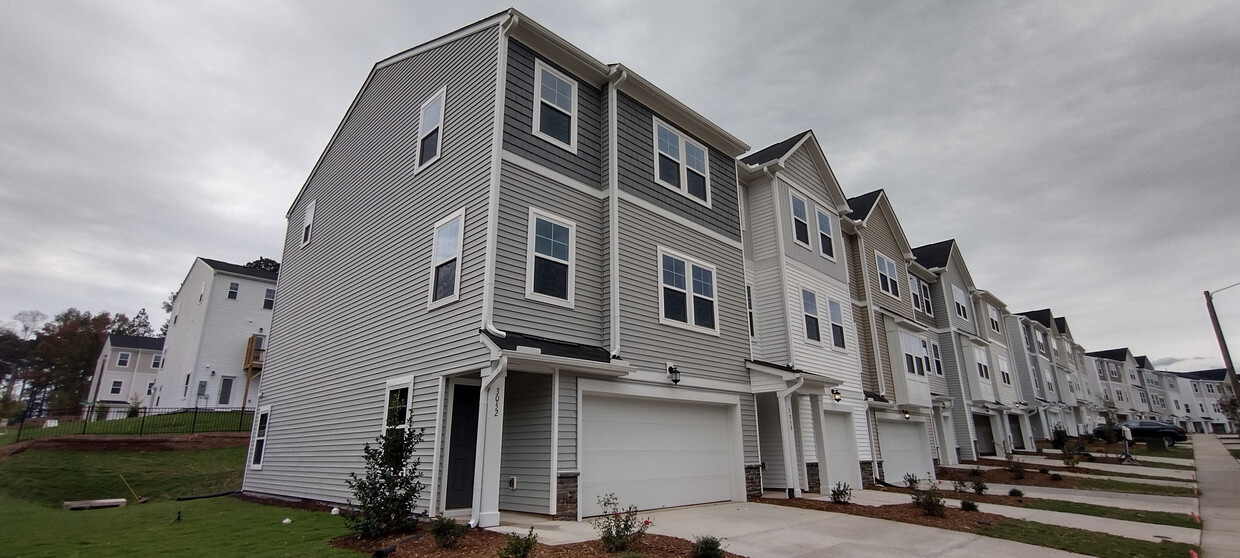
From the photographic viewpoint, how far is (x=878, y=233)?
23391 mm

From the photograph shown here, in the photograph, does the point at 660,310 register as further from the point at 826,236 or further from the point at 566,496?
the point at 826,236

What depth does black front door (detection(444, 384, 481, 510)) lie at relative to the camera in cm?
968

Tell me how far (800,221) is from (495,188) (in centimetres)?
1112

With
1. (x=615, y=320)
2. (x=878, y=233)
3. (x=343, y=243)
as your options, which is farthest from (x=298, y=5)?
(x=878, y=233)

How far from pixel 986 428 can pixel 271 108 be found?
36526mm

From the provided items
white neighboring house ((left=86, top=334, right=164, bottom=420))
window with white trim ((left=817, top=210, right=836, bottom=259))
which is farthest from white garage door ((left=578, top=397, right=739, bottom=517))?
white neighboring house ((left=86, top=334, right=164, bottom=420))

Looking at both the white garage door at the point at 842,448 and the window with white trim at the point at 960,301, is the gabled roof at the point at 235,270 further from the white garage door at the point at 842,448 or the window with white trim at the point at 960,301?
the window with white trim at the point at 960,301

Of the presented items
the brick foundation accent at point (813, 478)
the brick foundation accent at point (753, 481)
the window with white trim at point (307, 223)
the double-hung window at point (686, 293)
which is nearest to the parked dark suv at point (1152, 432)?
the brick foundation accent at point (813, 478)

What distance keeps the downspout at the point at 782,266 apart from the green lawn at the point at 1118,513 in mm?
6135

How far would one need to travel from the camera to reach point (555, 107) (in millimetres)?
11414

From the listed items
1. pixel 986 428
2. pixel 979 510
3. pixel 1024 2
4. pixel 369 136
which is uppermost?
pixel 1024 2

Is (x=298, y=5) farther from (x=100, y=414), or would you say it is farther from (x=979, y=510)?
(x=100, y=414)

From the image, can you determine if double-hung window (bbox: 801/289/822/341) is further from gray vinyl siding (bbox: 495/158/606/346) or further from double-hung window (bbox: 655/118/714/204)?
gray vinyl siding (bbox: 495/158/606/346)

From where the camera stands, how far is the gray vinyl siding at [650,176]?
1236 centimetres
